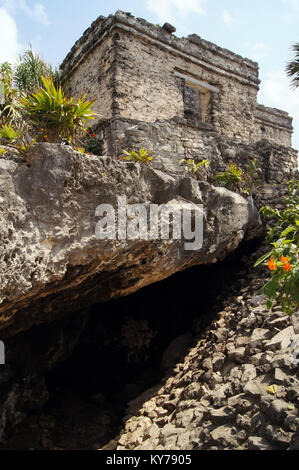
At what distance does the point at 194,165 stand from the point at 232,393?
3.71m

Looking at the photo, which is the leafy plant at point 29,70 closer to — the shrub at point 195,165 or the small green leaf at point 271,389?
the shrub at point 195,165

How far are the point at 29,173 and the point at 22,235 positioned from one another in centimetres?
65

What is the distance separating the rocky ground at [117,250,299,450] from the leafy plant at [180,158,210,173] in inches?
86.3

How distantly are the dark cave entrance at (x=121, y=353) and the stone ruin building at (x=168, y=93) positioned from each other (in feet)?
7.48

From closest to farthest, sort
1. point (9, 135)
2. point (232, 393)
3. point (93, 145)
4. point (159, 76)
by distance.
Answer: point (9, 135)
point (232, 393)
point (93, 145)
point (159, 76)

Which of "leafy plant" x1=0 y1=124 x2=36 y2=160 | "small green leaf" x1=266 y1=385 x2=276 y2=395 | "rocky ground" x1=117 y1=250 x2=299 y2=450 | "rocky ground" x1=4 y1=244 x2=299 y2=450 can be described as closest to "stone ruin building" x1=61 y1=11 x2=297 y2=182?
"leafy plant" x1=0 y1=124 x2=36 y2=160

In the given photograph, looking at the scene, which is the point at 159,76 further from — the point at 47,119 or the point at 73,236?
the point at 73,236

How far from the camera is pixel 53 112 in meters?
4.29

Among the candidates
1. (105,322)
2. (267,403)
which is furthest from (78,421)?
(267,403)

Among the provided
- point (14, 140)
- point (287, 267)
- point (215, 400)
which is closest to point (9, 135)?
point (14, 140)

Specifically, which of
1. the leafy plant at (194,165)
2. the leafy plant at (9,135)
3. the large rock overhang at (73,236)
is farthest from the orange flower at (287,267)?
the leafy plant at (194,165)

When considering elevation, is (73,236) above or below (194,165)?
below

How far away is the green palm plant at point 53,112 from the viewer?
425cm
